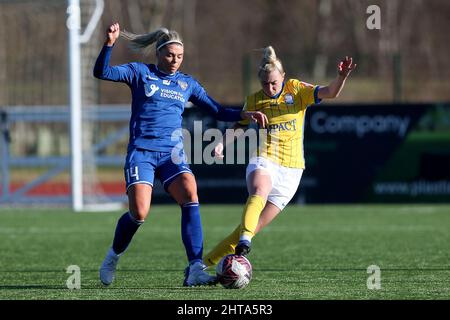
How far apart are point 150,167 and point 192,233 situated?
552 millimetres

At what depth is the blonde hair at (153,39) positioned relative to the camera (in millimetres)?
7574

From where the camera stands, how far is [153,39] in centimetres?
770

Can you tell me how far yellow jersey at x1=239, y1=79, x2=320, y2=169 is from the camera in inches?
316

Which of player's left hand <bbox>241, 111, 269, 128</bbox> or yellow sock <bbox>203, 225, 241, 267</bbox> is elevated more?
player's left hand <bbox>241, 111, 269, 128</bbox>

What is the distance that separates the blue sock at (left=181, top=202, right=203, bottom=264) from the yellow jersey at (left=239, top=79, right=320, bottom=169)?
2.61 ft

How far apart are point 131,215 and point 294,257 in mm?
2593

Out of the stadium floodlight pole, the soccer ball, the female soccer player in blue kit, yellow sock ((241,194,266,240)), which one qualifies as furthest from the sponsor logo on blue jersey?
the stadium floodlight pole

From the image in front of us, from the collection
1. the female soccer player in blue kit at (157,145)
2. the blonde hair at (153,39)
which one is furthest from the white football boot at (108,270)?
the blonde hair at (153,39)

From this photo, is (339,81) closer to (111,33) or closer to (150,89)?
(150,89)

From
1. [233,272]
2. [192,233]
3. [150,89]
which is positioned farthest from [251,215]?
[150,89]

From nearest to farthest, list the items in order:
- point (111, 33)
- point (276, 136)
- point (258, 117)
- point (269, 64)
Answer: point (111, 33) → point (258, 117) → point (269, 64) → point (276, 136)

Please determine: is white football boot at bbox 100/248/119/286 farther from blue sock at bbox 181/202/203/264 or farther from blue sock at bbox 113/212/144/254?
blue sock at bbox 181/202/203/264

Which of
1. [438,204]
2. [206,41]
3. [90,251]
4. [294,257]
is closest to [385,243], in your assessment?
[294,257]

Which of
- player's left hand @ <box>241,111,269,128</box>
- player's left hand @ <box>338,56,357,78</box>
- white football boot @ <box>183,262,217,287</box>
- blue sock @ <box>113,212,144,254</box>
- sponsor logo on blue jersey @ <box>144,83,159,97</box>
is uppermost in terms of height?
player's left hand @ <box>338,56,357,78</box>
